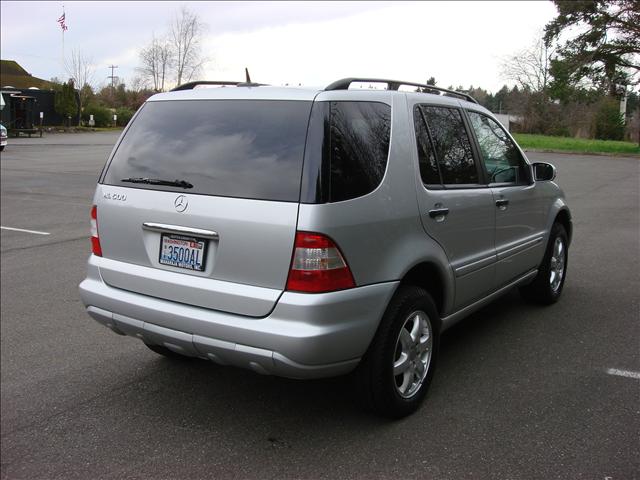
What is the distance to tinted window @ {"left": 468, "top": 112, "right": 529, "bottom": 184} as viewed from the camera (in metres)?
4.49

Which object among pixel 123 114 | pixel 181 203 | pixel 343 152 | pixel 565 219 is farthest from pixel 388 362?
pixel 123 114

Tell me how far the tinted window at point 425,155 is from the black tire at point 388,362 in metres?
0.68

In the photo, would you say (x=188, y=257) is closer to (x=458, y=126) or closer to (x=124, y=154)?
(x=124, y=154)

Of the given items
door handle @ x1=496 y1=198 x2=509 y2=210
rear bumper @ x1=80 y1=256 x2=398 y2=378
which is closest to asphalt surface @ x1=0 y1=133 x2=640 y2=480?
rear bumper @ x1=80 y1=256 x2=398 y2=378

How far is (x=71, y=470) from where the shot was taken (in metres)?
3.00

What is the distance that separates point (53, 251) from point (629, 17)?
23.4 feet

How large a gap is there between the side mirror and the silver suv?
1486 mm

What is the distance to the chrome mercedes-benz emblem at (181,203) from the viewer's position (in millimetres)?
3209

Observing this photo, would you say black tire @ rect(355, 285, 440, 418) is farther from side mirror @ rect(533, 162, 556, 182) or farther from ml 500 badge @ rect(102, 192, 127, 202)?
side mirror @ rect(533, 162, 556, 182)

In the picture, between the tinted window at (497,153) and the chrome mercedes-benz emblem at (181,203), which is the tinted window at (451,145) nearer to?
the tinted window at (497,153)

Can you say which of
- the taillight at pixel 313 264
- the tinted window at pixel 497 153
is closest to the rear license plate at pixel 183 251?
the taillight at pixel 313 264

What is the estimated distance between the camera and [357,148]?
3193 mm

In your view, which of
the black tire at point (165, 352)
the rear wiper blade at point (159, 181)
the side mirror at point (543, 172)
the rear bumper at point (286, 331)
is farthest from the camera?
the side mirror at point (543, 172)

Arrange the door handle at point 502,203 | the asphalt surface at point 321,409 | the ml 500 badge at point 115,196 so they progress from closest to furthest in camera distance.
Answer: the asphalt surface at point 321,409 < the ml 500 badge at point 115,196 < the door handle at point 502,203
